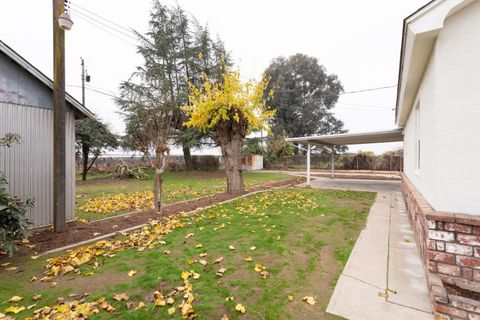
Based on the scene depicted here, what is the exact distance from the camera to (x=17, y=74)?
4.56 m

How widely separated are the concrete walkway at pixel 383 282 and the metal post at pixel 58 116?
510 centimetres

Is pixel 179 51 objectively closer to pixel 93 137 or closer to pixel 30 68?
pixel 93 137

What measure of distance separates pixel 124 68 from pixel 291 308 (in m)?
21.7

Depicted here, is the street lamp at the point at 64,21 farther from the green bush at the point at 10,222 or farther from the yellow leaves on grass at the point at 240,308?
the yellow leaves on grass at the point at 240,308

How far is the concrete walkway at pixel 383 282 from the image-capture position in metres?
2.28

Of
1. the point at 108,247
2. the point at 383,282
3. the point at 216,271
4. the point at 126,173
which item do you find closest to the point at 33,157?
the point at 108,247

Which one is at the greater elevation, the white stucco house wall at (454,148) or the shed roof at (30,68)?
the shed roof at (30,68)

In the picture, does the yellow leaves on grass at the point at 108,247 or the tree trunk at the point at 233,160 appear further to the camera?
the tree trunk at the point at 233,160

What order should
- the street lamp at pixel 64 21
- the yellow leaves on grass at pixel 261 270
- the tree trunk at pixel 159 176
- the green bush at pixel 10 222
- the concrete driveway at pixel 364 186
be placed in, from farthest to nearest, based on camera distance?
1. the concrete driveway at pixel 364 186
2. the tree trunk at pixel 159 176
3. the street lamp at pixel 64 21
4. the green bush at pixel 10 222
5. the yellow leaves on grass at pixel 261 270

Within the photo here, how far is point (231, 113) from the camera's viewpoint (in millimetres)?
8586

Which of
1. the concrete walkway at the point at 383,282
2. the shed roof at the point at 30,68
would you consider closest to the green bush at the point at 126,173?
the shed roof at the point at 30,68

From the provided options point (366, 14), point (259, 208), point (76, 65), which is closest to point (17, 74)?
point (259, 208)

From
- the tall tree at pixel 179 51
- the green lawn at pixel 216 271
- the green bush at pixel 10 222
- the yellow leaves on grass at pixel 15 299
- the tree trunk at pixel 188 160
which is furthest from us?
the tree trunk at pixel 188 160

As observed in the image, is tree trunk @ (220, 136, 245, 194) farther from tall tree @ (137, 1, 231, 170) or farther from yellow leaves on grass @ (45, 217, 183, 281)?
tall tree @ (137, 1, 231, 170)
